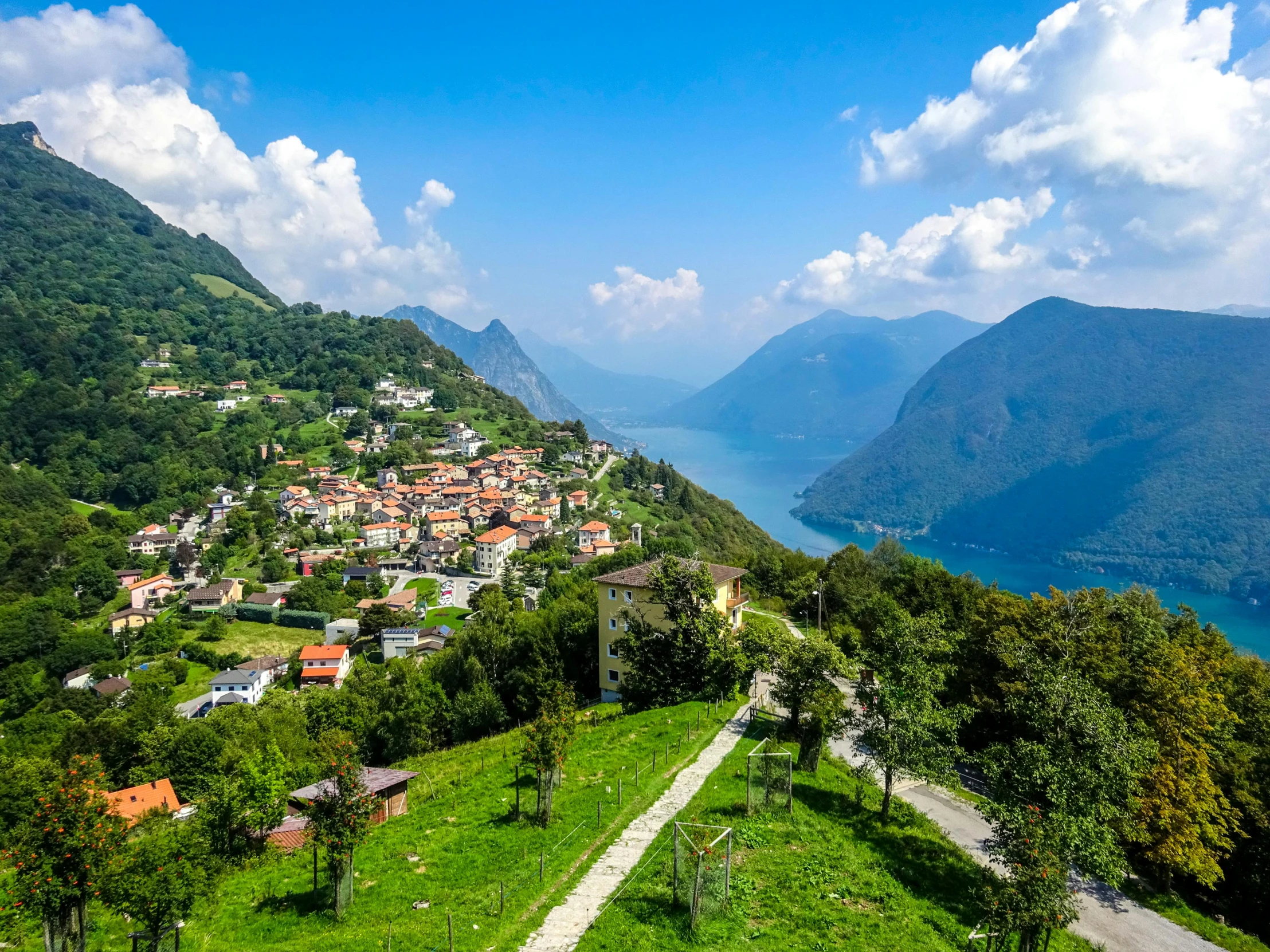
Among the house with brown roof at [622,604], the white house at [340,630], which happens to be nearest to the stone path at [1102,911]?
the house with brown roof at [622,604]

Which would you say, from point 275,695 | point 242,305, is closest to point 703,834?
point 275,695

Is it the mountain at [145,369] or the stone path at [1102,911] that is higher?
the mountain at [145,369]

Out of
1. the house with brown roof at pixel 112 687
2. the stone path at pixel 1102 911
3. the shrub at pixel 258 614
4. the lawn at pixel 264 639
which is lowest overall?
the house with brown roof at pixel 112 687

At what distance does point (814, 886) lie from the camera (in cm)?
1133

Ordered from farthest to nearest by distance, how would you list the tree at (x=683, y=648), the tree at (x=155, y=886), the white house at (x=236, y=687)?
the white house at (x=236, y=687) → the tree at (x=683, y=648) → the tree at (x=155, y=886)

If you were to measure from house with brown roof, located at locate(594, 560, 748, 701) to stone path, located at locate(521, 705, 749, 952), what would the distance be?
35.4 feet

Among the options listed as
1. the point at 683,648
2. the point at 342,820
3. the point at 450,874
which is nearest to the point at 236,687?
the point at 683,648

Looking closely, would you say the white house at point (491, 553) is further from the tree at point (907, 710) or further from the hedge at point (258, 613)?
the tree at point (907, 710)

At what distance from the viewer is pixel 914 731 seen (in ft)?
45.8

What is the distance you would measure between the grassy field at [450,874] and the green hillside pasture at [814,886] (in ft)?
4.27

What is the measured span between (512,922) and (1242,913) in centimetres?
1894

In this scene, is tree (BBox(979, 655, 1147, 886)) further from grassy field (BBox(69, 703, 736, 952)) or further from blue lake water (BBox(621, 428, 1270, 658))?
blue lake water (BBox(621, 428, 1270, 658))

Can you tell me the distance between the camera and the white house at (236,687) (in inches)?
1948

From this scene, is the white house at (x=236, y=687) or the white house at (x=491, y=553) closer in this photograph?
the white house at (x=236, y=687)
